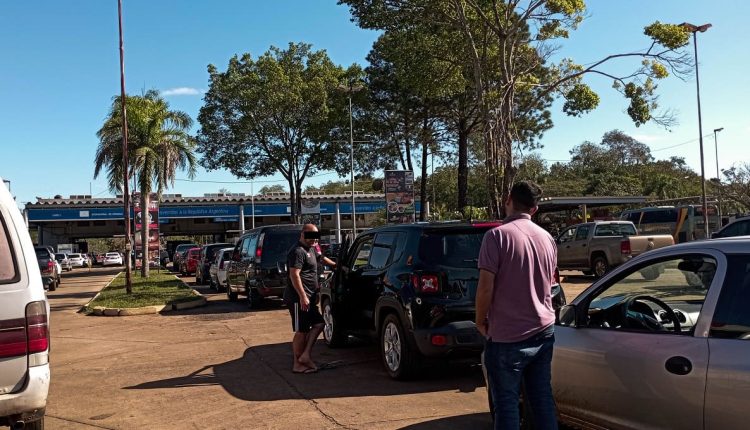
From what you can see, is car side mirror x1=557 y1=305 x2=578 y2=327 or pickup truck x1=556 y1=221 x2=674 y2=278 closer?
car side mirror x1=557 y1=305 x2=578 y2=327

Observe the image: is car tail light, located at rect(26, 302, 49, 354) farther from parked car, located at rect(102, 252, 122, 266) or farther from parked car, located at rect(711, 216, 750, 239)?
parked car, located at rect(102, 252, 122, 266)

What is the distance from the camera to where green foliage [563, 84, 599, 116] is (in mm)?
19969

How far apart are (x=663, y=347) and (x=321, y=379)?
4.56m

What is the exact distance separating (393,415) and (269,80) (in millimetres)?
30446

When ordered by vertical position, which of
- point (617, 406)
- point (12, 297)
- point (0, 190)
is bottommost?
point (617, 406)

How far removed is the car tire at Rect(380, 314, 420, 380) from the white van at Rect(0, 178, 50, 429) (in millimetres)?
3629

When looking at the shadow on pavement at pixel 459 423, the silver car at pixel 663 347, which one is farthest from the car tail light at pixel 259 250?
the silver car at pixel 663 347

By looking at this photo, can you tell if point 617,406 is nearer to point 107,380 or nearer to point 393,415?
point 393,415

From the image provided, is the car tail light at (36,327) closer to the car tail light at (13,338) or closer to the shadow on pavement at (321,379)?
the car tail light at (13,338)

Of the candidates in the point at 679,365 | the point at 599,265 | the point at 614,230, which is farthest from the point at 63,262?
the point at 679,365

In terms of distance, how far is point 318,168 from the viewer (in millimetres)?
38250

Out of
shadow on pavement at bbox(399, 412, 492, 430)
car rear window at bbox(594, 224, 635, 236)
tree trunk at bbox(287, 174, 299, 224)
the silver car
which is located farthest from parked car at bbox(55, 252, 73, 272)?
the silver car

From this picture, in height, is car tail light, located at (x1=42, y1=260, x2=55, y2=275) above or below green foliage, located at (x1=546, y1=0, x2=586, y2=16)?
below

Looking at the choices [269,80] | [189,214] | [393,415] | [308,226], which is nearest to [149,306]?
[308,226]
